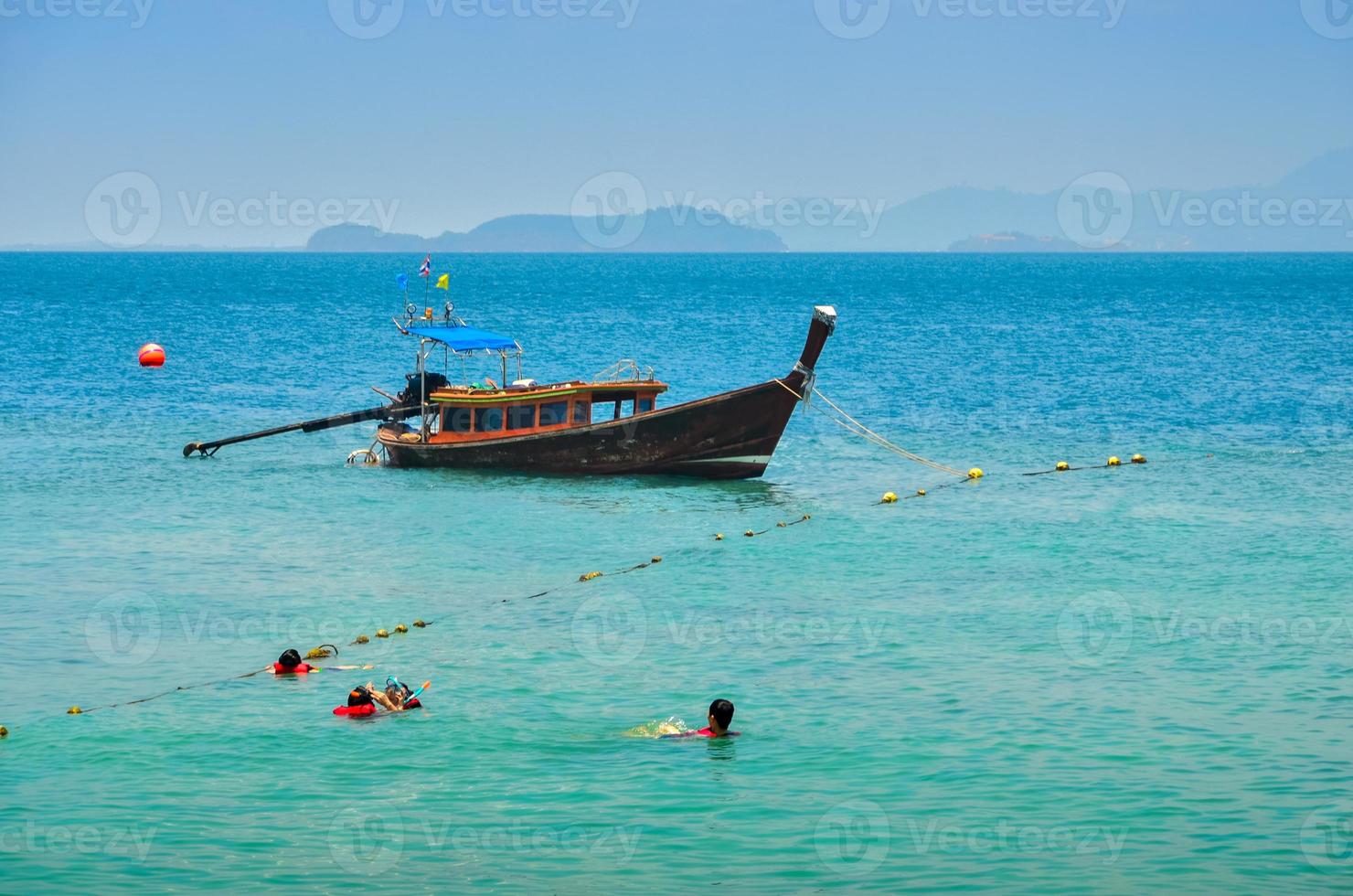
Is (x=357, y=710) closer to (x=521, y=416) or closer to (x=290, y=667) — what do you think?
(x=290, y=667)

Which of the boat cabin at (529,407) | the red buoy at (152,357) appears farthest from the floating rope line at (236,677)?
the red buoy at (152,357)

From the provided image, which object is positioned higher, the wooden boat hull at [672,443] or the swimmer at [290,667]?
the wooden boat hull at [672,443]

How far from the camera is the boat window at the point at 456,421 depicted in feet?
135

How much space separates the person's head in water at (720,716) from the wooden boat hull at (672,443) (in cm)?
1942

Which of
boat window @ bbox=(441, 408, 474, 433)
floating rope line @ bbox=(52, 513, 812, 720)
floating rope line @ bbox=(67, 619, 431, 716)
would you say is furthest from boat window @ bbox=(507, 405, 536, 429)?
floating rope line @ bbox=(67, 619, 431, 716)

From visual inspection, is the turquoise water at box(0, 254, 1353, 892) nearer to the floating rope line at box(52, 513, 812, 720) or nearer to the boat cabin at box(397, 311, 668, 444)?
the floating rope line at box(52, 513, 812, 720)

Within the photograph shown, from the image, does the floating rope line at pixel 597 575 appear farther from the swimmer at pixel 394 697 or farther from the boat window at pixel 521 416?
the boat window at pixel 521 416

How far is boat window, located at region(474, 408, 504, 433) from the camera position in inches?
1597

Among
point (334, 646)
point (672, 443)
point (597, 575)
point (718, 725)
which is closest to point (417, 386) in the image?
point (672, 443)

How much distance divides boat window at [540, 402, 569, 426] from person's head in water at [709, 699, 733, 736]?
70.6ft

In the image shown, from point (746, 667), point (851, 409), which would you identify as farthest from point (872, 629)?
point (851, 409)

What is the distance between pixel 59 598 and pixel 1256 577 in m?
22.0

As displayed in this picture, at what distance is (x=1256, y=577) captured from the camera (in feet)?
91.2

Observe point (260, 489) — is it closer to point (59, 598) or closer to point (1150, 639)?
point (59, 598)
